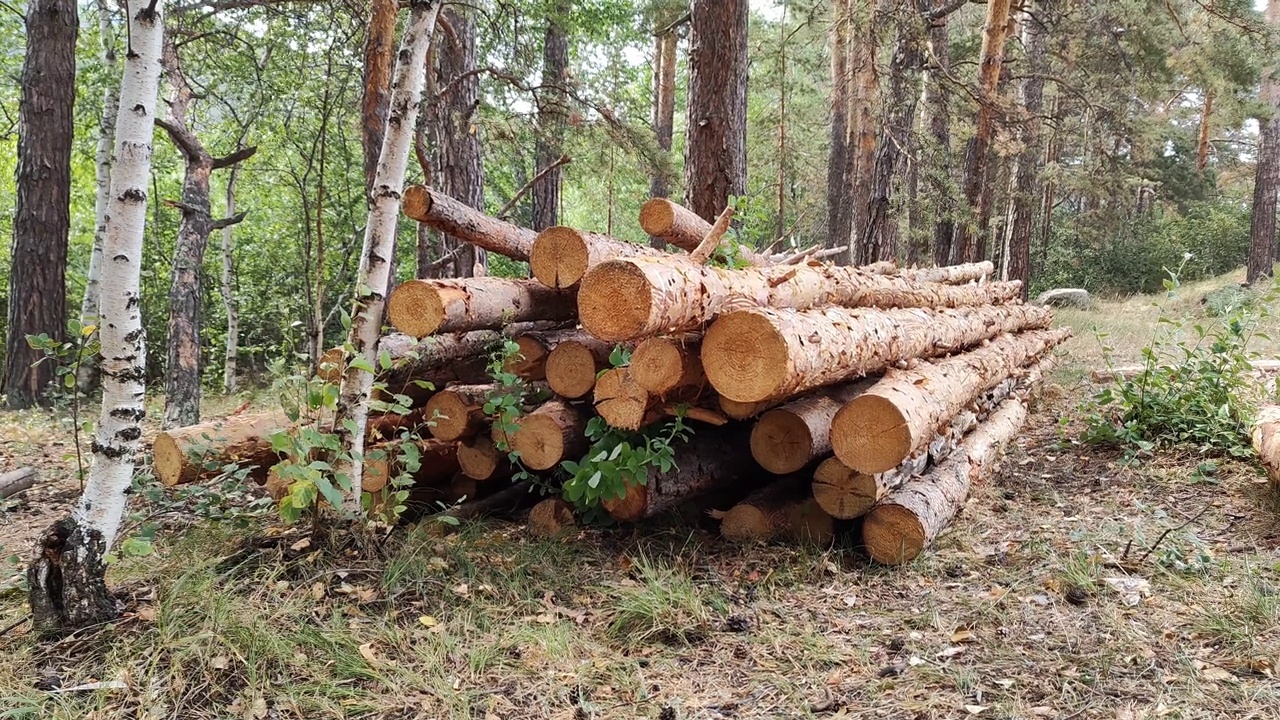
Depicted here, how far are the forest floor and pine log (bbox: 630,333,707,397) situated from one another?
2.83 feet

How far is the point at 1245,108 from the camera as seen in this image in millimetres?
11852

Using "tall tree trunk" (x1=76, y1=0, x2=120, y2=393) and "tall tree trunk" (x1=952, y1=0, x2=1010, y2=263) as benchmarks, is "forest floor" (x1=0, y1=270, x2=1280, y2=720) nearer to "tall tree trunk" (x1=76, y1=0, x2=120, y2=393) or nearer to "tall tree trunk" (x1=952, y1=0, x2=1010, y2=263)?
"tall tree trunk" (x1=76, y1=0, x2=120, y2=393)

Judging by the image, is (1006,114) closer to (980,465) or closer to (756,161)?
(980,465)

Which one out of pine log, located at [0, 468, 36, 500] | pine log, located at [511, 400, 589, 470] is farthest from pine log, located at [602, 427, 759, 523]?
pine log, located at [0, 468, 36, 500]

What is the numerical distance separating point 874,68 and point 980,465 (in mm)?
5060

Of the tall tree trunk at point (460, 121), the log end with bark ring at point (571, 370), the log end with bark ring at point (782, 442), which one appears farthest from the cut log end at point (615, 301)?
the tall tree trunk at point (460, 121)

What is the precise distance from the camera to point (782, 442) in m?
3.68

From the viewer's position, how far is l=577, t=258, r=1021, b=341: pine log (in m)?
2.88

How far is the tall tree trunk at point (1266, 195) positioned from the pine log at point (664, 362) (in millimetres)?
17355

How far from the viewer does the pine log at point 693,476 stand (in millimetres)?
3736

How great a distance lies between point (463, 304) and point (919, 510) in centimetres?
248

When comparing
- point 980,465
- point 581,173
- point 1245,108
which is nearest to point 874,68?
point 581,173

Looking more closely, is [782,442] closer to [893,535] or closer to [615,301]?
[893,535]

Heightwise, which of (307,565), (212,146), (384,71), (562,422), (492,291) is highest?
(212,146)
